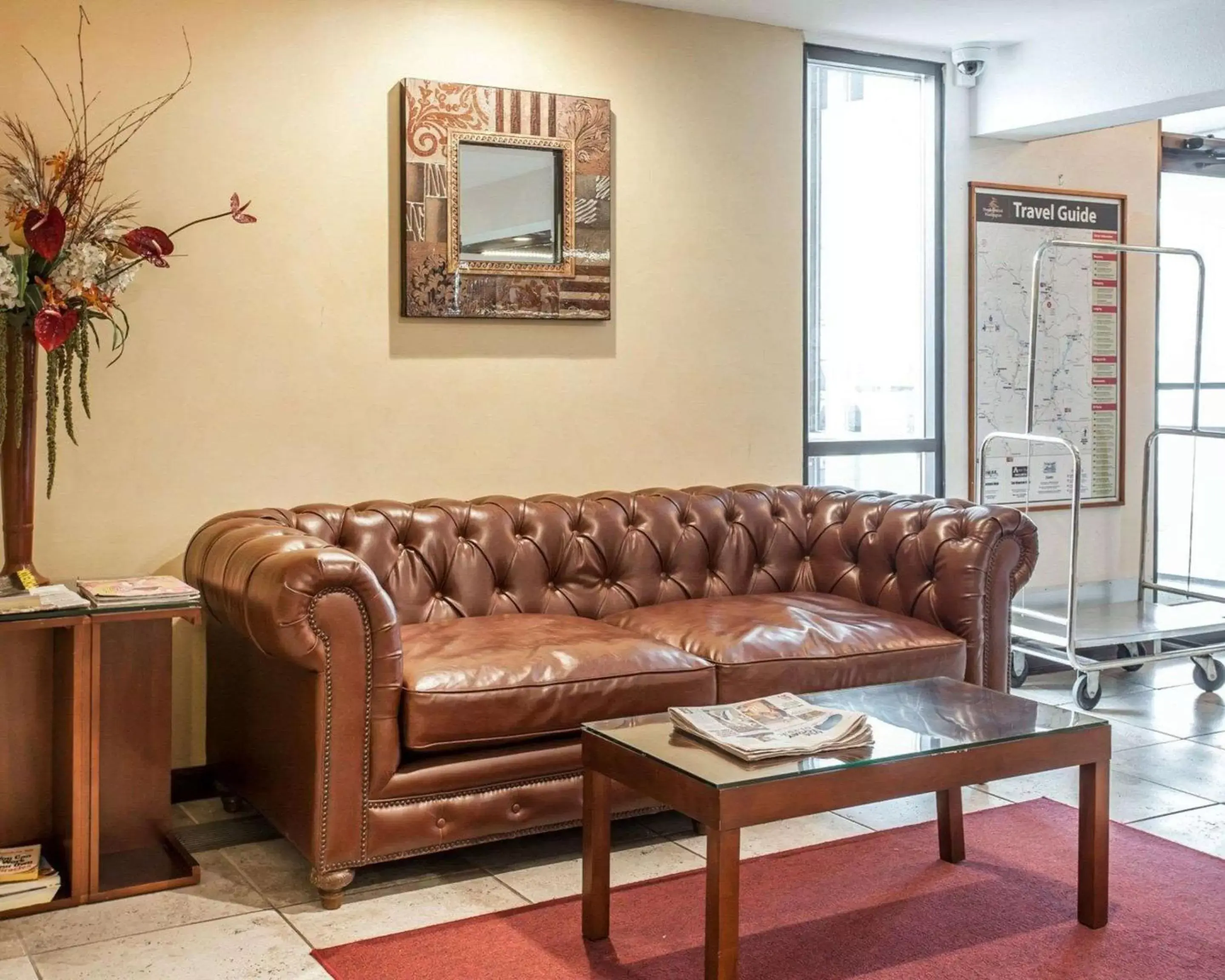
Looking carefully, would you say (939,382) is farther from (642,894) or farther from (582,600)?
(642,894)

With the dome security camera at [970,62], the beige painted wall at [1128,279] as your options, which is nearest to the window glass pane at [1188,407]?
the beige painted wall at [1128,279]

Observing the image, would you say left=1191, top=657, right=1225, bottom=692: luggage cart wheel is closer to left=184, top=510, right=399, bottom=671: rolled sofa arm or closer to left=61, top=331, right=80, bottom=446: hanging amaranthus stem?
left=184, top=510, right=399, bottom=671: rolled sofa arm

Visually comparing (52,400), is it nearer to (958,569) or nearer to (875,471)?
(958,569)

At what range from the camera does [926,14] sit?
467cm

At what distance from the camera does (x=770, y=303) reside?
4.80 metres

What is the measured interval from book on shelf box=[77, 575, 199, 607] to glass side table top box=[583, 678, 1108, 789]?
3.64 ft

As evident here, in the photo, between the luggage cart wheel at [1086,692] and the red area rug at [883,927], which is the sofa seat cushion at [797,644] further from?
the luggage cart wheel at [1086,692]

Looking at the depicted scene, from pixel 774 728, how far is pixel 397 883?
3.55 feet

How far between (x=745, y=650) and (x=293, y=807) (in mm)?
Answer: 1232

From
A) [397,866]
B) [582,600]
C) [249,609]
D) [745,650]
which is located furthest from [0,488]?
[745,650]

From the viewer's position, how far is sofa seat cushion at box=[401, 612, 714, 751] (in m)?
3.04

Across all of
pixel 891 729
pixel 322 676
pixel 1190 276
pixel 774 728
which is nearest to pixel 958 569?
pixel 891 729

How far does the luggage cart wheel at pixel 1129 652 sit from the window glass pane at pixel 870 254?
1232 mm

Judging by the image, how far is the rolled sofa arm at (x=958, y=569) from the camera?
12.7 ft
